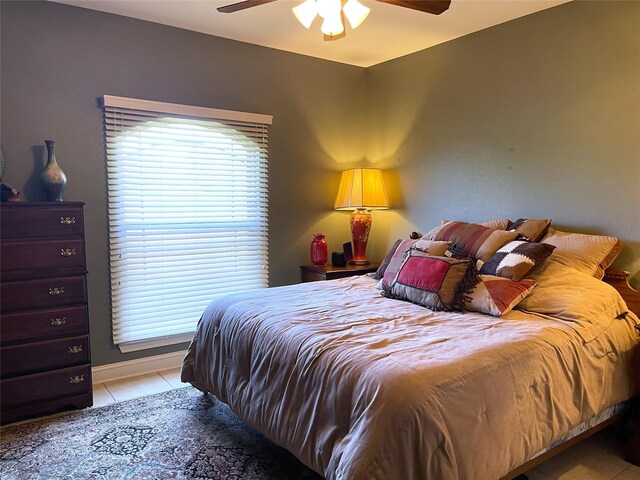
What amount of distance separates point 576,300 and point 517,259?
36 cm

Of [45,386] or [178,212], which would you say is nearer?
[45,386]

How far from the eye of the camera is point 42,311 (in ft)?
8.95

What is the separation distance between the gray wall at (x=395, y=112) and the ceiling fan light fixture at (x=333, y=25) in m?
1.63

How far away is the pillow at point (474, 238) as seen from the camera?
110 inches

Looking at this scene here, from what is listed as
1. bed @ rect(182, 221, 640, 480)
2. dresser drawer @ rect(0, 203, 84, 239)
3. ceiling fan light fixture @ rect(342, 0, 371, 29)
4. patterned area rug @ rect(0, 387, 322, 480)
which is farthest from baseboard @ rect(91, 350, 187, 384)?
ceiling fan light fixture @ rect(342, 0, 371, 29)

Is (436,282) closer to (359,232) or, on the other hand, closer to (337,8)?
(337,8)

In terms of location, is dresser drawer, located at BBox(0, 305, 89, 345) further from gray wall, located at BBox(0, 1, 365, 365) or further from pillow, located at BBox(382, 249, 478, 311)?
pillow, located at BBox(382, 249, 478, 311)

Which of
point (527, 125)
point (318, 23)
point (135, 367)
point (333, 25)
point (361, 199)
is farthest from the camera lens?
point (361, 199)

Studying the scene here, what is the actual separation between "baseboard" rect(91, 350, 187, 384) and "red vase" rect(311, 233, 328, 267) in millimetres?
1340

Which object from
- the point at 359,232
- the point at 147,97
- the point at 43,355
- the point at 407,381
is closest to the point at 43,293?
the point at 43,355

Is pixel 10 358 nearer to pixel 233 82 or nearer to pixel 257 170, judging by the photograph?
pixel 257 170

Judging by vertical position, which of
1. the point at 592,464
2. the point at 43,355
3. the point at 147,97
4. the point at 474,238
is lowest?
the point at 592,464

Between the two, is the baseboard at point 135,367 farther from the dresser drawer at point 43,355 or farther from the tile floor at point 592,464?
the dresser drawer at point 43,355

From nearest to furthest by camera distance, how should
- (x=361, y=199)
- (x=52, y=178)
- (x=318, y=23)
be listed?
(x=52, y=178) < (x=318, y=23) < (x=361, y=199)
